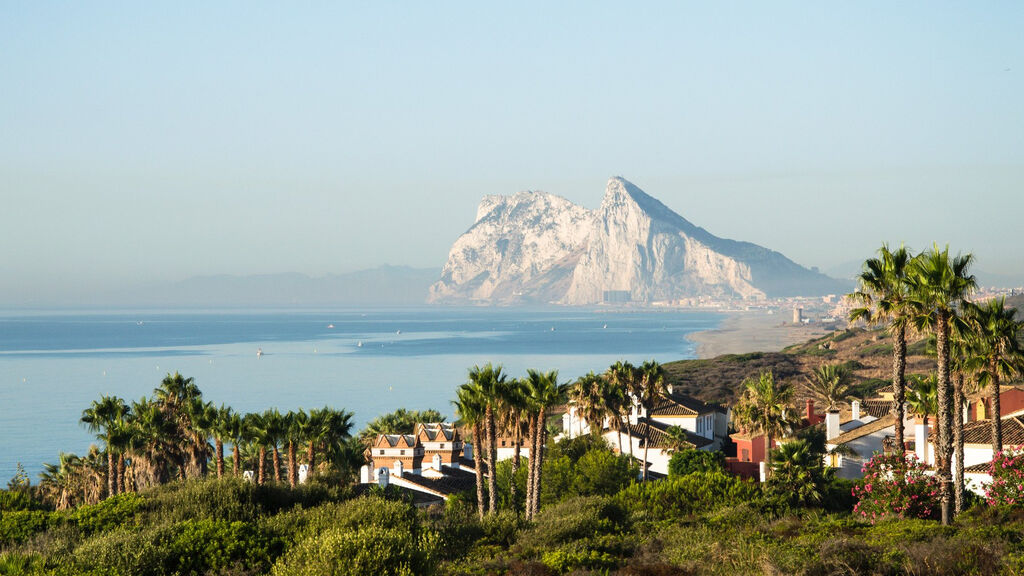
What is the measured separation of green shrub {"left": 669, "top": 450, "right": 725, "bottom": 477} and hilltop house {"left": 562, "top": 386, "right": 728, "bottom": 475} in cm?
469

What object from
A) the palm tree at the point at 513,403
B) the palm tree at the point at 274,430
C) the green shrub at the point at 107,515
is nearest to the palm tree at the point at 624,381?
the palm tree at the point at 513,403

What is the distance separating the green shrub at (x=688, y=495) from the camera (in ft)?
144

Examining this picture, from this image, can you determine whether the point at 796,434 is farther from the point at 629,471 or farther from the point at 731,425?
the point at 731,425

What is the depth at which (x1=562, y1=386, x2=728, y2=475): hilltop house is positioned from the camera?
66312mm

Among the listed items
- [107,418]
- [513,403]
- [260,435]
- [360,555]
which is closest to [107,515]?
[360,555]

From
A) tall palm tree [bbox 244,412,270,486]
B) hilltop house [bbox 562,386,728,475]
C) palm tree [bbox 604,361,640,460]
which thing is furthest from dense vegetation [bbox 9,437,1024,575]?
hilltop house [bbox 562,386,728,475]

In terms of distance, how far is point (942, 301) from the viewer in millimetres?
29734

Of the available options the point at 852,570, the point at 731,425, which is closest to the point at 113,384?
the point at 731,425

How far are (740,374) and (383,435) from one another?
254 ft

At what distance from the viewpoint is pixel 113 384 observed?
16475 centimetres

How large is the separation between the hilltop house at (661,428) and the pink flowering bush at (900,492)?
2793 cm

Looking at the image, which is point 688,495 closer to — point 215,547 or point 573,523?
point 573,523

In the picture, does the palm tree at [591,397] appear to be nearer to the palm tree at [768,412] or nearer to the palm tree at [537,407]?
the palm tree at [768,412]

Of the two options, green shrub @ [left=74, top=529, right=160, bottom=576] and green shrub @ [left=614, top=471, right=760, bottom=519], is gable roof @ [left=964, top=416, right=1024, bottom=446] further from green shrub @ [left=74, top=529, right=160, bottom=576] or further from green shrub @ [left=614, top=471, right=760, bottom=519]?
green shrub @ [left=74, top=529, right=160, bottom=576]
